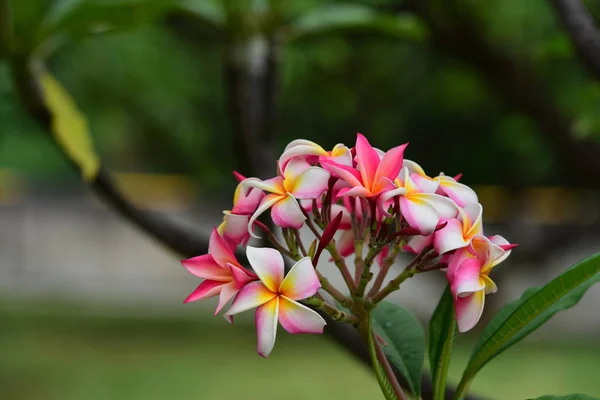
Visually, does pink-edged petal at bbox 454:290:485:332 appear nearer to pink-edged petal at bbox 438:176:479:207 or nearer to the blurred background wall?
pink-edged petal at bbox 438:176:479:207

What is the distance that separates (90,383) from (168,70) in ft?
5.52

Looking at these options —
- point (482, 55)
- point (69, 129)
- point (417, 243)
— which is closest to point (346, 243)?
point (417, 243)

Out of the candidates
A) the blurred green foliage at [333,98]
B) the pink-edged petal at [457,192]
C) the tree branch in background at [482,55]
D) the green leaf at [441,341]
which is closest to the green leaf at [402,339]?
the green leaf at [441,341]

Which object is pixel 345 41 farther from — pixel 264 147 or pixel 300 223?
pixel 300 223

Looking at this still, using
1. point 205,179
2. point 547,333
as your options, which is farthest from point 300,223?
point 547,333

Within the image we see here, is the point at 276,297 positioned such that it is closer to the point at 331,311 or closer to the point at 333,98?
the point at 331,311

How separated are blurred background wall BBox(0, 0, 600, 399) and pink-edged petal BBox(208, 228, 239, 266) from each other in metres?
0.76

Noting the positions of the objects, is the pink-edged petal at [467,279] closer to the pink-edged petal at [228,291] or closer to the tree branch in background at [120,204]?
the pink-edged petal at [228,291]

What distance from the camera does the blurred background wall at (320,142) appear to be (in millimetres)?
2748

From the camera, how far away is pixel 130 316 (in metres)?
5.94

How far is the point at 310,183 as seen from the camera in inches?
16.3

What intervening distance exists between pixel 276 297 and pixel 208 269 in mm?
46

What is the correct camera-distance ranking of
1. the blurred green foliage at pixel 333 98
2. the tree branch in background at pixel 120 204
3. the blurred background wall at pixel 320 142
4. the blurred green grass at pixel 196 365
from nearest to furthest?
the tree branch in background at pixel 120 204, the blurred background wall at pixel 320 142, the blurred green foliage at pixel 333 98, the blurred green grass at pixel 196 365

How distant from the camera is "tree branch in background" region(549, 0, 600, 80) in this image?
2.38 feet
